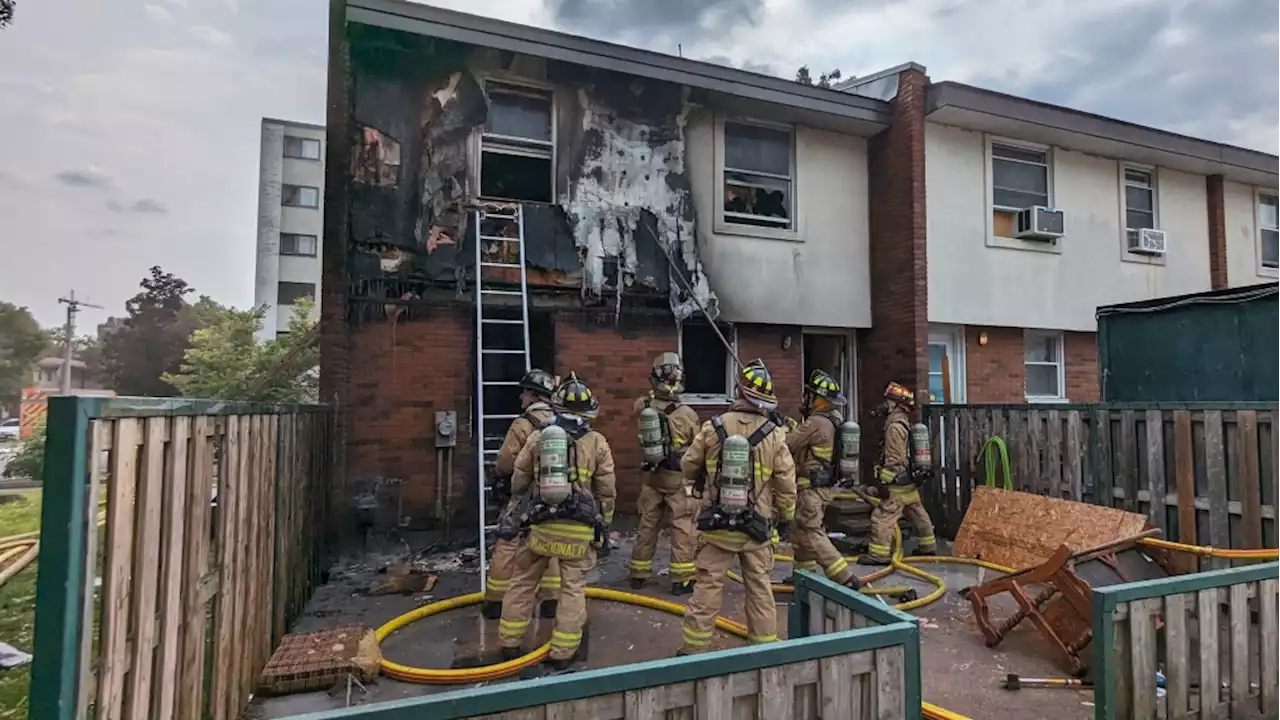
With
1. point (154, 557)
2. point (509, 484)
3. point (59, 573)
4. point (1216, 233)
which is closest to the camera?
point (59, 573)

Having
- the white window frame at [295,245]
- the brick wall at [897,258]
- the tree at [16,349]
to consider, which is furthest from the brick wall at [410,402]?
the tree at [16,349]

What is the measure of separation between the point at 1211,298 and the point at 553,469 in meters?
6.95

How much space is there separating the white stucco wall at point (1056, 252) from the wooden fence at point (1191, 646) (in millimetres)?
6780

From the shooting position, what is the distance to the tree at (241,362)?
61.9ft

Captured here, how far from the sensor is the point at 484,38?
24.9ft

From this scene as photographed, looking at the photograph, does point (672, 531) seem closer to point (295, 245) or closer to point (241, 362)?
point (241, 362)

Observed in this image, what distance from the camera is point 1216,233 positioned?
12156 mm

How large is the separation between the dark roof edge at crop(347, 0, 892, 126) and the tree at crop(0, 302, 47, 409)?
41874 mm

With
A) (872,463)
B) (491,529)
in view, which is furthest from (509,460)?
(872,463)

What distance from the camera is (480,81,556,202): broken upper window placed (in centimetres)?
835

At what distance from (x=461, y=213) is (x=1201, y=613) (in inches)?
278

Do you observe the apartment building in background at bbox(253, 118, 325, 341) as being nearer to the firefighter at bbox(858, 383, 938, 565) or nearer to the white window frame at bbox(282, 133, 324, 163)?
the white window frame at bbox(282, 133, 324, 163)

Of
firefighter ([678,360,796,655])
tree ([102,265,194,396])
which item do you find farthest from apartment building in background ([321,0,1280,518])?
tree ([102,265,194,396])

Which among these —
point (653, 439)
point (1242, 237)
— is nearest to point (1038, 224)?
point (1242, 237)
